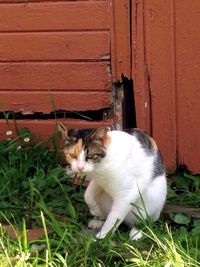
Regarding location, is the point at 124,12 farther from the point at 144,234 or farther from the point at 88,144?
the point at 144,234

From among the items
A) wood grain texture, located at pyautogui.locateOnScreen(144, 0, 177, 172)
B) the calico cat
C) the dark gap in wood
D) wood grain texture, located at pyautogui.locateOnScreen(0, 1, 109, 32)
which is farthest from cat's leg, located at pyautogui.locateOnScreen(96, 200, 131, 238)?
wood grain texture, located at pyautogui.locateOnScreen(0, 1, 109, 32)

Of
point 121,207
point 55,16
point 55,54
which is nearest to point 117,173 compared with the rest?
point 121,207

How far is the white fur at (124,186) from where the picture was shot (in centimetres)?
430

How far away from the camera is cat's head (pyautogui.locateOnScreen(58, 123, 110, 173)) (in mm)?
4148

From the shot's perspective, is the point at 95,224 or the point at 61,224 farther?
the point at 95,224

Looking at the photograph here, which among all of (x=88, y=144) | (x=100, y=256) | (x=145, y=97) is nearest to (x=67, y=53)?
(x=145, y=97)

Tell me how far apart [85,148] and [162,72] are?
123 cm

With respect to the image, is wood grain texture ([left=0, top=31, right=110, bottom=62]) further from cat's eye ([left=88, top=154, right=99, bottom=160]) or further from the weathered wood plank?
cat's eye ([left=88, top=154, right=99, bottom=160])

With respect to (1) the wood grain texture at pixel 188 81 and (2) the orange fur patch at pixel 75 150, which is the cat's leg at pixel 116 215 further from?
(1) the wood grain texture at pixel 188 81

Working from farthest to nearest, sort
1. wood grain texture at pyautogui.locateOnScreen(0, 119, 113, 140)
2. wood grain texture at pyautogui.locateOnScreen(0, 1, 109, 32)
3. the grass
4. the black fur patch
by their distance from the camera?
wood grain texture at pyautogui.locateOnScreen(0, 119, 113, 140) → wood grain texture at pyautogui.locateOnScreen(0, 1, 109, 32) → the black fur patch → the grass

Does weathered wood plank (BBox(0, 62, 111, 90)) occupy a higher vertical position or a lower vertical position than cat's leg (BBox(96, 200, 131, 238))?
higher

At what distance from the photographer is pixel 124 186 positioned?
14.3ft

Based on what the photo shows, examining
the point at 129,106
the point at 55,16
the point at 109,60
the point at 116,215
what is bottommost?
the point at 116,215

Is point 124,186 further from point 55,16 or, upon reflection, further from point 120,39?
point 55,16
